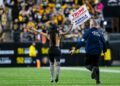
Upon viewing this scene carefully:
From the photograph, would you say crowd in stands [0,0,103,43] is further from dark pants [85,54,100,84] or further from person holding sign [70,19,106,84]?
person holding sign [70,19,106,84]

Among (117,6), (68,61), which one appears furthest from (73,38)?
(117,6)

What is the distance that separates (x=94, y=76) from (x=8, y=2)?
19.6 meters

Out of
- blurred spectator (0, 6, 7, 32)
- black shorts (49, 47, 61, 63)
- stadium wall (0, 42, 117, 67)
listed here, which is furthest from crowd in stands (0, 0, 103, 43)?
black shorts (49, 47, 61, 63)

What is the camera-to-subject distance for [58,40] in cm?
1775

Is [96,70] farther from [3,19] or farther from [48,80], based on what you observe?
[3,19]

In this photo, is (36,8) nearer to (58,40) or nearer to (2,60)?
(2,60)

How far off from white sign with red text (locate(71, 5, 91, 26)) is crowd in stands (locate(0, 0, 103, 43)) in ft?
47.4

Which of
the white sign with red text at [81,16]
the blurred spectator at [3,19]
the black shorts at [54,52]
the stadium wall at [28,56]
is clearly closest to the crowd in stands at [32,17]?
the blurred spectator at [3,19]

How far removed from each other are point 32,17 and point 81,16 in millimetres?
16396

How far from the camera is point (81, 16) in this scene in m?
18.4

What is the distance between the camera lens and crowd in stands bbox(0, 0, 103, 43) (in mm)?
33812

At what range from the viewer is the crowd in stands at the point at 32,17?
3381 centimetres

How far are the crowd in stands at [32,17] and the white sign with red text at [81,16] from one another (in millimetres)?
14445

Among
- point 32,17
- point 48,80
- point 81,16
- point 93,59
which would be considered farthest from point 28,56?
point 93,59
